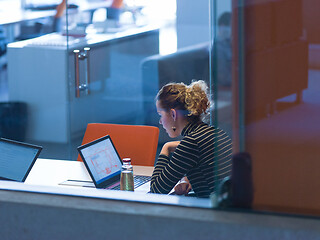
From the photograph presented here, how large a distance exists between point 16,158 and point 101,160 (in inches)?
17.8

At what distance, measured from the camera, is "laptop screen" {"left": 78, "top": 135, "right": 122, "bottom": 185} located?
124 inches

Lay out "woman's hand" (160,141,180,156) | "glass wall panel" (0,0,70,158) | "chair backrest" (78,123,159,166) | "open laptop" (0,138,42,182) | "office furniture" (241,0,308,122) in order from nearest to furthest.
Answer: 1. "office furniture" (241,0,308,122)
2. "open laptop" (0,138,42,182)
3. "woman's hand" (160,141,180,156)
4. "chair backrest" (78,123,159,166)
5. "glass wall panel" (0,0,70,158)

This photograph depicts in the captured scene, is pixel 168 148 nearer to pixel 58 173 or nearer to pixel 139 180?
pixel 139 180

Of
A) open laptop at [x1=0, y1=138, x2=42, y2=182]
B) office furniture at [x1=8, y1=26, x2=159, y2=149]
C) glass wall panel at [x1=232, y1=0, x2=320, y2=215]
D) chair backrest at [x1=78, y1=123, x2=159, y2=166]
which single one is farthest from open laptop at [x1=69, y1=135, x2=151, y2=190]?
office furniture at [x1=8, y1=26, x2=159, y2=149]

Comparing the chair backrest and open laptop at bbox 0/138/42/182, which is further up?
open laptop at bbox 0/138/42/182

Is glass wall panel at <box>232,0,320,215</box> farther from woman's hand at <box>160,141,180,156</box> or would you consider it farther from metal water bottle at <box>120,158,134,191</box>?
woman's hand at <box>160,141,180,156</box>

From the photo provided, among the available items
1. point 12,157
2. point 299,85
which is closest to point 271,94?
point 299,85

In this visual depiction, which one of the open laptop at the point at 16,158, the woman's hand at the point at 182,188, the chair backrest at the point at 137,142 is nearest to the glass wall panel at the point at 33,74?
the chair backrest at the point at 137,142

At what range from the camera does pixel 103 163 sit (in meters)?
3.23

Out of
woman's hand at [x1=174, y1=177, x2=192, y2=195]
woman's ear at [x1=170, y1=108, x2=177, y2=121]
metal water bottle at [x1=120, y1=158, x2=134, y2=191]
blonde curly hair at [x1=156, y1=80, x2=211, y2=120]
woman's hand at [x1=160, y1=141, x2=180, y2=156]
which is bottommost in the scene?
woman's hand at [x1=174, y1=177, x2=192, y2=195]

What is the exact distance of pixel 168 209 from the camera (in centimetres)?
217

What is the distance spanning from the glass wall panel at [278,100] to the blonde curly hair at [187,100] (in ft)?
3.98

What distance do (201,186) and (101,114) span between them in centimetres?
288

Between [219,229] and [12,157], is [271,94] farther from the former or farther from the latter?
[12,157]
